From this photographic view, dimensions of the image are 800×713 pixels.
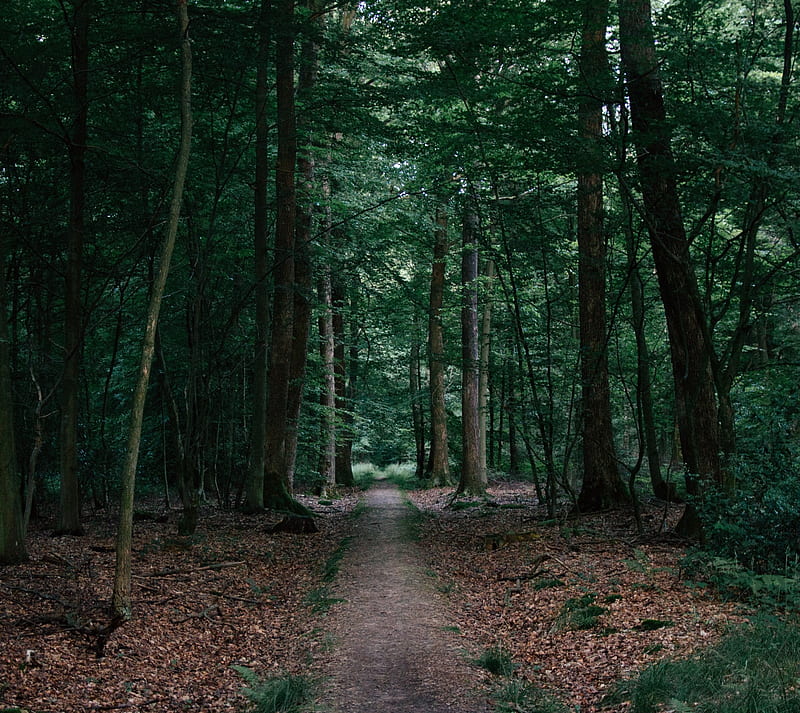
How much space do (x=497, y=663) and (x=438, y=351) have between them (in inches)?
589

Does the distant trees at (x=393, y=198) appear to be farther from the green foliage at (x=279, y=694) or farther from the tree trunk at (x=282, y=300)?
the green foliage at (x=279, y=694)

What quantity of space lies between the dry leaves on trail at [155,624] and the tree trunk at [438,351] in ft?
31.7

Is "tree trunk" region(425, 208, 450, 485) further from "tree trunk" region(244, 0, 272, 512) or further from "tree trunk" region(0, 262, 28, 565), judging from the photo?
"tree trunk" region(0, 262, 28, 565)

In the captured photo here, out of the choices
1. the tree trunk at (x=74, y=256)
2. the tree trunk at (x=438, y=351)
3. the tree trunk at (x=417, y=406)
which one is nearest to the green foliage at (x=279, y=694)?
the tree trunk at (x=74, y=256)

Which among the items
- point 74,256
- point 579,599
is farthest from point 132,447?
point 579,599

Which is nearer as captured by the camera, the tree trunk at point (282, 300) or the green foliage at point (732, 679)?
the green foliage at point (732, 679)

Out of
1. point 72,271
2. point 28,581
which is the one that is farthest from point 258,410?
point 28,581

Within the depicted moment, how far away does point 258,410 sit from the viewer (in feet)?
43.3

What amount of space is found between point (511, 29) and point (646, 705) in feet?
28.7

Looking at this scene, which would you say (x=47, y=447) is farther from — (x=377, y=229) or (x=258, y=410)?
(x=377, y=229)

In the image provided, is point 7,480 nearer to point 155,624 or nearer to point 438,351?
point 155,624

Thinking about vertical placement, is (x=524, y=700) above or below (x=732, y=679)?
below

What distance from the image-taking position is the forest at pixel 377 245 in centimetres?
749

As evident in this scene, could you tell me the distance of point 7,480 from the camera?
307 inches
